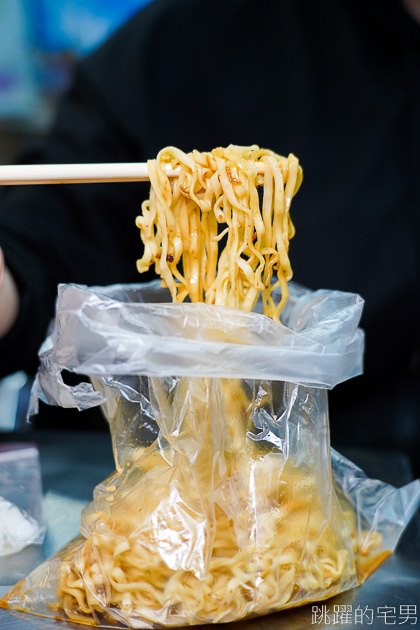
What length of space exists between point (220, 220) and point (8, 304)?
0.43 m

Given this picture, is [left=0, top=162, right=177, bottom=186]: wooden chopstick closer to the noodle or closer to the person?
the noodle

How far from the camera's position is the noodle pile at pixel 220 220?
643 mm

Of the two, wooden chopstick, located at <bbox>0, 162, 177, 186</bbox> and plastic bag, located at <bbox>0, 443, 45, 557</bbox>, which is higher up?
wooden chopstick, located at <bbox>0, 162, 177, 186</bbox>

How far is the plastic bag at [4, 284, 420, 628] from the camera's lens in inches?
22.2

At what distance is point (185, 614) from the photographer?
56 centimetres

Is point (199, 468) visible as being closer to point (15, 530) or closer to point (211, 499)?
point (211, 499)

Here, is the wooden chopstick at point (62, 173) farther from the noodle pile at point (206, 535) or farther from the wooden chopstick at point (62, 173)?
the noodle pile at point (206, 535)

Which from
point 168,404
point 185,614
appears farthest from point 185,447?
point 185,614

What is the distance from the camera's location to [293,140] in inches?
44.6

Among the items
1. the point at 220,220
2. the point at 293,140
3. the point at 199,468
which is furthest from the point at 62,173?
the point at 293,140

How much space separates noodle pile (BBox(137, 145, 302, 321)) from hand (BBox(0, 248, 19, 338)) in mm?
335

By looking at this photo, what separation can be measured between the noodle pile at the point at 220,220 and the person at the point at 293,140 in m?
0.40

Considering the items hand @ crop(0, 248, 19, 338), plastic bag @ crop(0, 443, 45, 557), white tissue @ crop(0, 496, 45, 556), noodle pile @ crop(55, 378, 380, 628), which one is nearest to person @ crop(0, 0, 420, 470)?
hand @ crop(0, 248, 19, 338)

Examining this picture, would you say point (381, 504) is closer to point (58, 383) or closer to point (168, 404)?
point (168, 404)
